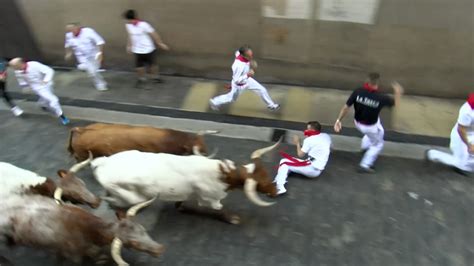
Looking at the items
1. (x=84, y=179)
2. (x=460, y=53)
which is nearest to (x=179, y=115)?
(x=84, y=179)

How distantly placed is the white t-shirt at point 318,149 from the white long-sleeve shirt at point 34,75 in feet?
15.0

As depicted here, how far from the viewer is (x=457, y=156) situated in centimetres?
677

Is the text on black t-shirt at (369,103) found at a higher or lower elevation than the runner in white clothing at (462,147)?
higher

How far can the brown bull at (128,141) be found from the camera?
6176 mm

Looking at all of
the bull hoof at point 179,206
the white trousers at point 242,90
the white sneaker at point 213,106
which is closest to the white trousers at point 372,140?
the white trousers at point 242,90

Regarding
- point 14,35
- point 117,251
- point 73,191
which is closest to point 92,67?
point 14,35

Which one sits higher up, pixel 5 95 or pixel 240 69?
pixel 240 69

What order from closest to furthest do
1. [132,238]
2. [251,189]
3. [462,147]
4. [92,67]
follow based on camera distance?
[132,238], [251,189], [462,147], [92,67]

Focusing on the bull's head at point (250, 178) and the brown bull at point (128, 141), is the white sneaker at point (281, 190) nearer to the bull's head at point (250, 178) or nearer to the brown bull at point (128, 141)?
the bull's head at point (250, 178)

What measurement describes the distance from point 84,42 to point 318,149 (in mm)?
4956

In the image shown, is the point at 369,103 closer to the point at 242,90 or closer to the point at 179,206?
the point at 242,90

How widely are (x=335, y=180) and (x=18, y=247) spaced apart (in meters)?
4.48

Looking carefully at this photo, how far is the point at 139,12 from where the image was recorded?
8.80m

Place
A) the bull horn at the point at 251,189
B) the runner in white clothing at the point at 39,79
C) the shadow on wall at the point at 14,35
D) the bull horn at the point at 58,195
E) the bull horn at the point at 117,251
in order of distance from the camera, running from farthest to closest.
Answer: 1. the shadow on wall at the point at 14,35
2. the runner in white clothing at the point at 39,79
3. the bull horn at the point at 251,189
4. the bull horn at the point at 58,195
5. the bull horn at the point at 117,251
